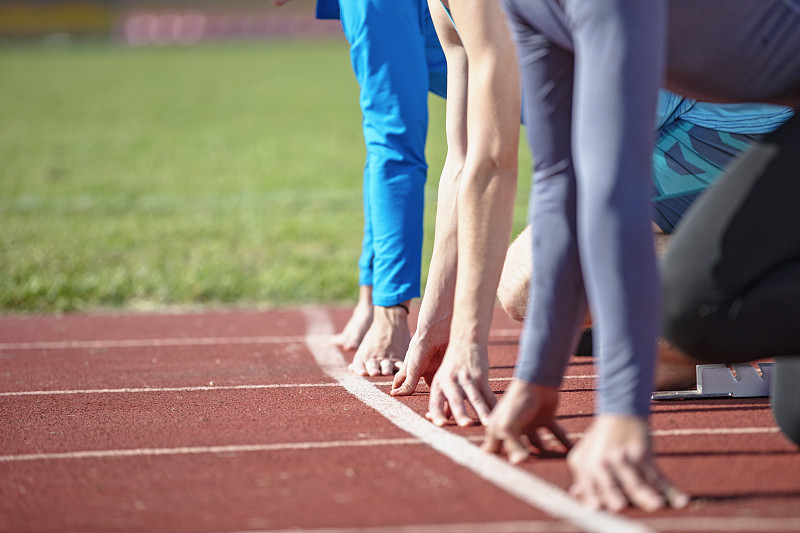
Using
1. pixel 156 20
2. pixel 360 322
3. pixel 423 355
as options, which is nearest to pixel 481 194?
pixel 423 355

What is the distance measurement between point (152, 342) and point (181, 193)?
6.05m

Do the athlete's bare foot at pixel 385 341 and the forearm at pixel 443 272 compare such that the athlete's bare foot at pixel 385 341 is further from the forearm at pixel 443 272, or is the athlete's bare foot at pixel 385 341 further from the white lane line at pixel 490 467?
the forearm at pixel 443 272

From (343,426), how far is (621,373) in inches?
44.4

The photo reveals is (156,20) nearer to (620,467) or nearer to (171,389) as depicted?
(171,389)

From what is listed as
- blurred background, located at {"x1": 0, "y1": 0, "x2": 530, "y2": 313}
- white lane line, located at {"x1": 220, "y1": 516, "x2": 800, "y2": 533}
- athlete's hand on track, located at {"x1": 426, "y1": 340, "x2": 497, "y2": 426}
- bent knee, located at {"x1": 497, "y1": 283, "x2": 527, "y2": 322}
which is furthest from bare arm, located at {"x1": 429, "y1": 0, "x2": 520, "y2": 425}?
blurred background, located at {"x1": 0, "y1": 0, "x2": 530, "y2": 313}

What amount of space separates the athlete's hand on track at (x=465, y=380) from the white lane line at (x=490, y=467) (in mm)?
81

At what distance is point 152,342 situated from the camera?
4.82 meters

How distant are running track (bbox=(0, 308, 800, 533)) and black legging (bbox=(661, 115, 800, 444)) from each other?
309 millimetres

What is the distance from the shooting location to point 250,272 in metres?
6.60

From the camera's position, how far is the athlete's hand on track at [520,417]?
2359mm

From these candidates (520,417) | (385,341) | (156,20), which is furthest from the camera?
(156,20)

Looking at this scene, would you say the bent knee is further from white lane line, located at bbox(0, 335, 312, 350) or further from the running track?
white lane line, located at bbox(0, 335, 312, 350)

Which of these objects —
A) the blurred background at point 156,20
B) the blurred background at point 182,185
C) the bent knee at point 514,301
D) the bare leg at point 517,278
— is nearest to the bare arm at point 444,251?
the bare leg at point 517,278

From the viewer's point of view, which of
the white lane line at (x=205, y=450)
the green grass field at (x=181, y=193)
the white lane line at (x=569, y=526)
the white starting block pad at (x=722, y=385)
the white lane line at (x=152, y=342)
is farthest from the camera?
the green grass field at (x=181, y=193)
